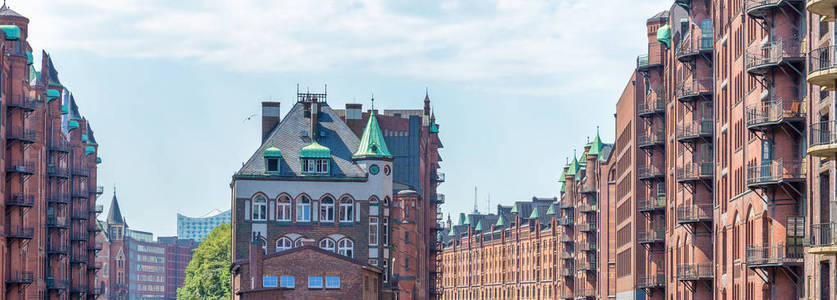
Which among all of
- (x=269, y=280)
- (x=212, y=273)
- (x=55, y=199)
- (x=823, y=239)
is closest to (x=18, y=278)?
(x=269, y=280)

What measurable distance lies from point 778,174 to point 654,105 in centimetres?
3976

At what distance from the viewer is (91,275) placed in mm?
149250

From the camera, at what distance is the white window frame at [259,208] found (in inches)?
4705

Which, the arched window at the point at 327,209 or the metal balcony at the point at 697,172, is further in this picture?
the arched window at the point at 327,209

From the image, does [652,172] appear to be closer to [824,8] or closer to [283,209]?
[283,209]

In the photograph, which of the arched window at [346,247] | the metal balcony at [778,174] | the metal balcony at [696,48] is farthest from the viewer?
the arched window at [346,247]

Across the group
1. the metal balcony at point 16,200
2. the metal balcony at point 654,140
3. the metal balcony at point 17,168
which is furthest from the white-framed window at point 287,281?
the metal balcony at point 654,140

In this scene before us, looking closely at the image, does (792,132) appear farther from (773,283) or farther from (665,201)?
(665,201)

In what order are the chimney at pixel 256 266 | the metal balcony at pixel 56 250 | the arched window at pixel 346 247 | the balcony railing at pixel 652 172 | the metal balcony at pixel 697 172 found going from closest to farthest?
the metal balcony at pixel 697 172
the chimney at pixel 256 266
the balcony railing at pixel 652 172
the arched window at pixel 346 247
the metal balcony at pixel 56 250

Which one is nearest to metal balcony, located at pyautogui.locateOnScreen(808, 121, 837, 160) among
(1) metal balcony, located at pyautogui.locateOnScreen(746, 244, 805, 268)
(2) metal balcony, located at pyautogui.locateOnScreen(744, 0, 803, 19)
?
(1) metal balcony, located at pyautogui.locateOnScreen(746, 244, 805, 268)

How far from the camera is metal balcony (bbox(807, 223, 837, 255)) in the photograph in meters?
56.8

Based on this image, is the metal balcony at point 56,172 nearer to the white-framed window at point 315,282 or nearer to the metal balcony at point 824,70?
the white-framed window at point 315,282

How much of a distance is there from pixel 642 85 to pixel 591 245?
52.6m

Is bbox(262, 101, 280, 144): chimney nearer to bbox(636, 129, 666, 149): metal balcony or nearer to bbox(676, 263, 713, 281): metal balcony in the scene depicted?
bbox(636, 129, 666, 149): metal balcony
